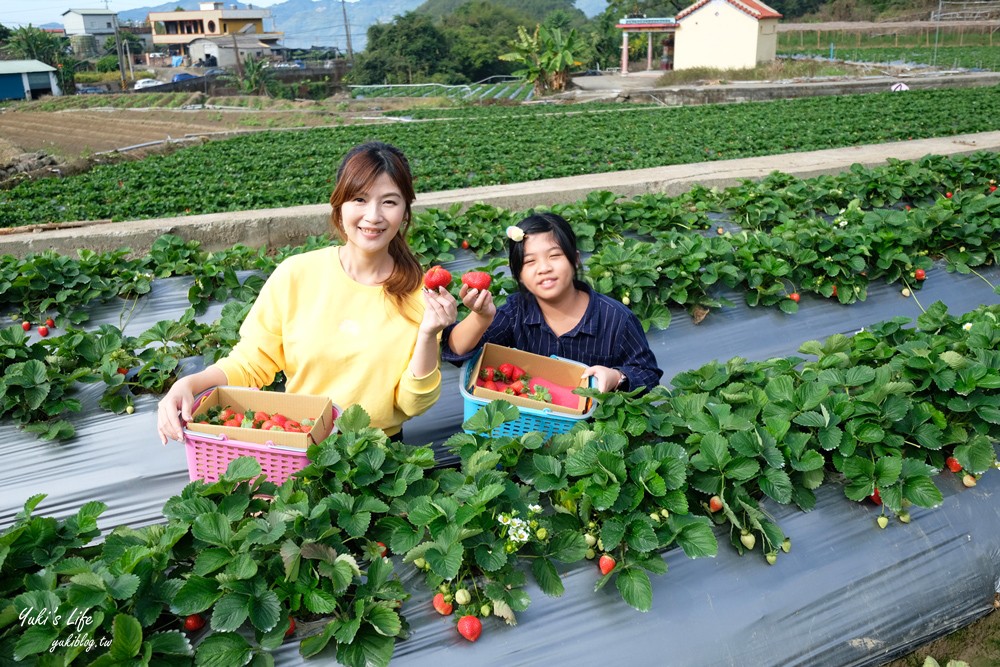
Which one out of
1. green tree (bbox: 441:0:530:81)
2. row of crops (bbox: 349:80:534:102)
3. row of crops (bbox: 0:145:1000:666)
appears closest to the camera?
row of crops (bbox: 0:145:1000:666)

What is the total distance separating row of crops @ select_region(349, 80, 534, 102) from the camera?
31.2 metres

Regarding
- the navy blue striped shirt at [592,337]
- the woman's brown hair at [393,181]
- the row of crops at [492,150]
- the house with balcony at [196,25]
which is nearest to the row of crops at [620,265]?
the navy blue striped shirt at [592,337]

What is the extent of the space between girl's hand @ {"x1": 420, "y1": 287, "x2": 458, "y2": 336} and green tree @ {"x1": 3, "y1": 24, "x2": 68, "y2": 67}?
5854cm

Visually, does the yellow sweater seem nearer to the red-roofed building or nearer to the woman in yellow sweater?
the woman in yellow sweater

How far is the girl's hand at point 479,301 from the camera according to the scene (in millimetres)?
2318

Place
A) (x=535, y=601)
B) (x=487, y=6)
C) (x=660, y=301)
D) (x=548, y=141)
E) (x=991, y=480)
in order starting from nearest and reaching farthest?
(x=535, y=601) < (x=991, y=480) < (x=660, y=301) < (x=548, y=141) < (x=487, y=6)

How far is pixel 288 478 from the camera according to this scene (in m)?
2.17

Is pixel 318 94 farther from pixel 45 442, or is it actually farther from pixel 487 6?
Result: pixel 45 442

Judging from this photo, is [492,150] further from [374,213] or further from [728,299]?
[374,213]

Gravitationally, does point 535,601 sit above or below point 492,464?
below

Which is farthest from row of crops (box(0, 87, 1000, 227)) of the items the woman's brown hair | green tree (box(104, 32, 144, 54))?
green tree (box(104, 32, 144, 54))

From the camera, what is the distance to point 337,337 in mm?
2367

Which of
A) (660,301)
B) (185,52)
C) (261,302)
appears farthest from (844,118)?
(185,52)

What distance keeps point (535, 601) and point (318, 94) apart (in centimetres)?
4209
